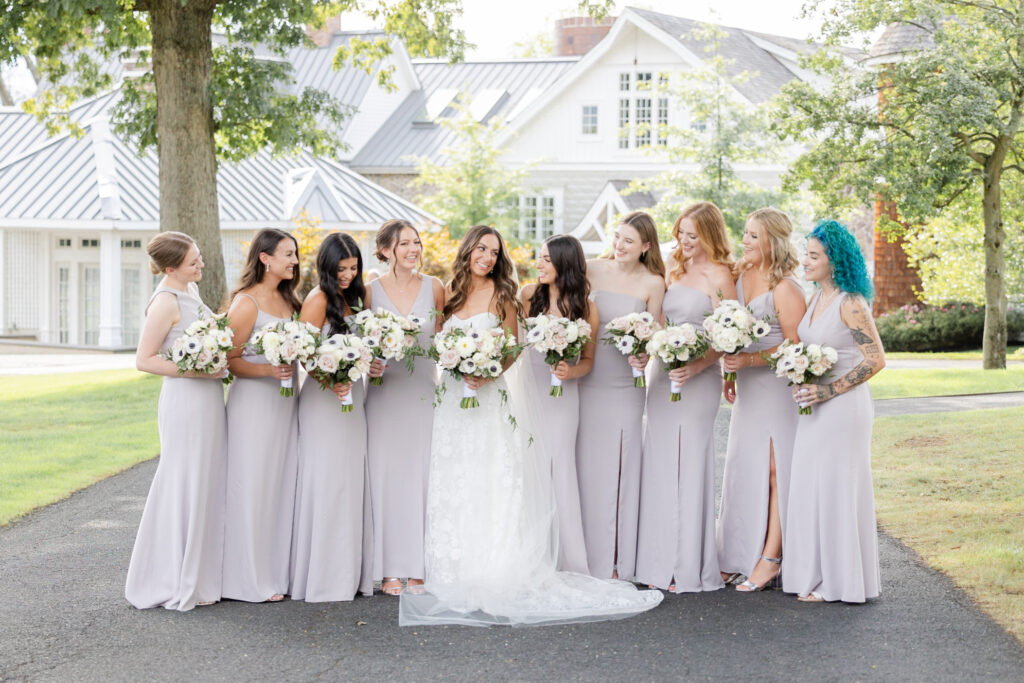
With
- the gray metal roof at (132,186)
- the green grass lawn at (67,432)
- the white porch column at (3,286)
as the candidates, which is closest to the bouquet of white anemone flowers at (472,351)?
the green grass lawn at (67,432)

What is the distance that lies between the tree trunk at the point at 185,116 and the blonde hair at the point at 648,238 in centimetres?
1152

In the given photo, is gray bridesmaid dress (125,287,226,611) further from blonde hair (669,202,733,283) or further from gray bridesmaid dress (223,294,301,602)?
blonde hair (669,202,733,283)

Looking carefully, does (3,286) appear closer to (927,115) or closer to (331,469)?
(927,115)

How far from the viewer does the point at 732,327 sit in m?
7.12

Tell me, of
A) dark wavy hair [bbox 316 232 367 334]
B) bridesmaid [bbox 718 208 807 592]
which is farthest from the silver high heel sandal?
dark wavy hair [bbox 316 232 367 334]

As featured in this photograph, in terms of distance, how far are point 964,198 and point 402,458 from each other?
20301 millimetres

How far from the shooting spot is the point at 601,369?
25.2 ft

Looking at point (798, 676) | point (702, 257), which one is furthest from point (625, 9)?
point (798, 676)

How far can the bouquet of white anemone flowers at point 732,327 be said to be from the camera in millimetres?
7098

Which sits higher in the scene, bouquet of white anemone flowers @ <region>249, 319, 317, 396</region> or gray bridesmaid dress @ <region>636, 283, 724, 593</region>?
bouquet of white anemone flowers @ <region>249, 319, 317, 396</region>

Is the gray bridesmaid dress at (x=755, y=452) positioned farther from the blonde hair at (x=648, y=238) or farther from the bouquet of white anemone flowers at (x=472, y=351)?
the bouquet of white anemone flowers at (x=472, y=351)

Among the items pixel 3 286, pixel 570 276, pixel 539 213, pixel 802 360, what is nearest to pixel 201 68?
pixel 570 276

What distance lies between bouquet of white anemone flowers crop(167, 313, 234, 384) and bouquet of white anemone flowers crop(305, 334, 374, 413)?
507 mm

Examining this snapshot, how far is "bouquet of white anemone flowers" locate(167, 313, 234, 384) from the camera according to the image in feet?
22.5
